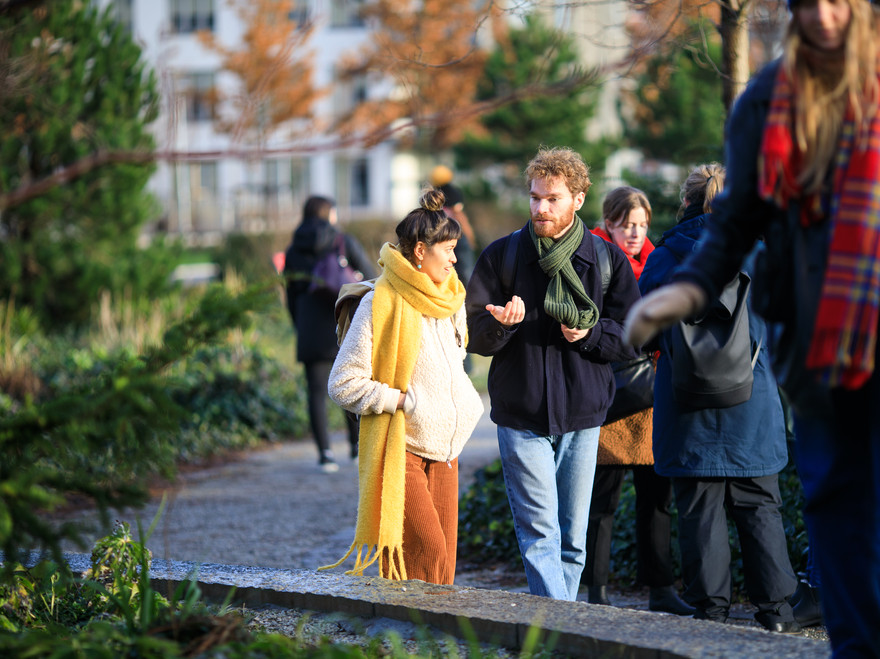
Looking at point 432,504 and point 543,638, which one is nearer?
point 543,638

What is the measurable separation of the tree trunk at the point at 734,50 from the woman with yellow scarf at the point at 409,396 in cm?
234

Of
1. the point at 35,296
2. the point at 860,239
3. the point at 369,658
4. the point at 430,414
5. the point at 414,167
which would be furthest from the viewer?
the point at 414,167

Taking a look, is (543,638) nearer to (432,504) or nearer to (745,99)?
(432,504)

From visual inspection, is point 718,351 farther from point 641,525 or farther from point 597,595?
point 597,595

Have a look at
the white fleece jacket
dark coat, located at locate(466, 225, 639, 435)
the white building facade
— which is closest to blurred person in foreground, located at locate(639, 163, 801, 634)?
dark coat, located at locate(466, 225, 639, 435)

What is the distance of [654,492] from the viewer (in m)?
4.95

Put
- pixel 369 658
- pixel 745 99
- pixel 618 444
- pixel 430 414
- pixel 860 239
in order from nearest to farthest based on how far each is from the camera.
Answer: pixel 860 239 → pixel 745 99 → pixel 369 658 → pixel 430 414 → pixel 618 444

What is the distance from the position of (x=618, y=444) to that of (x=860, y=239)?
8.71ft

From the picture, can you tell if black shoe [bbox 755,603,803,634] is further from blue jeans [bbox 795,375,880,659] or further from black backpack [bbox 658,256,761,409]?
blue jeans [bbox 795,375,880,659]

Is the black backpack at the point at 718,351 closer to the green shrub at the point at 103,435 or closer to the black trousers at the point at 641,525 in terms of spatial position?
the black trousers at the point at 641,525

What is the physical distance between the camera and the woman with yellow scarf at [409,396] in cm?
411

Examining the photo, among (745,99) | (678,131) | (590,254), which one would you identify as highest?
(678,131)

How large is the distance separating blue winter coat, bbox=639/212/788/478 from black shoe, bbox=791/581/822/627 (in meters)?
0.49

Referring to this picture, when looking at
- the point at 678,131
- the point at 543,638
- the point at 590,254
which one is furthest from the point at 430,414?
the point at 678,131
